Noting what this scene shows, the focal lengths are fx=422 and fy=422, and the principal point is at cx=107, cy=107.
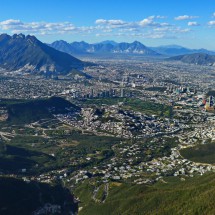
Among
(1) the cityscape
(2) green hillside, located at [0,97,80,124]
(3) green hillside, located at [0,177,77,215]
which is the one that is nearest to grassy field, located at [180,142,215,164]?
(1) the cityscape

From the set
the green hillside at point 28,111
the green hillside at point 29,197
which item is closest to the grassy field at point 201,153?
the green hillside at point 29,197

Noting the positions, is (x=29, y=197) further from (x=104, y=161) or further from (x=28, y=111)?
(x=28, y=111)

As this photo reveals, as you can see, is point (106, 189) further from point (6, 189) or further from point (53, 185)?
point (6, 189)

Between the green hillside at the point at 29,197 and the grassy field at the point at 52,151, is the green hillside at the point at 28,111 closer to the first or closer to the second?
the grassy field at the point at 52,151

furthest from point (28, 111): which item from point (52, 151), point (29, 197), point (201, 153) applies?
point (29, 197)

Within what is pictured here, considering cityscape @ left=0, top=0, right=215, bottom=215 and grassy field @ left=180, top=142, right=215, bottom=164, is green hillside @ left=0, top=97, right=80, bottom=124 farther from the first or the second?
grassy field @ left=180, top=142, right=215, bottom=164
